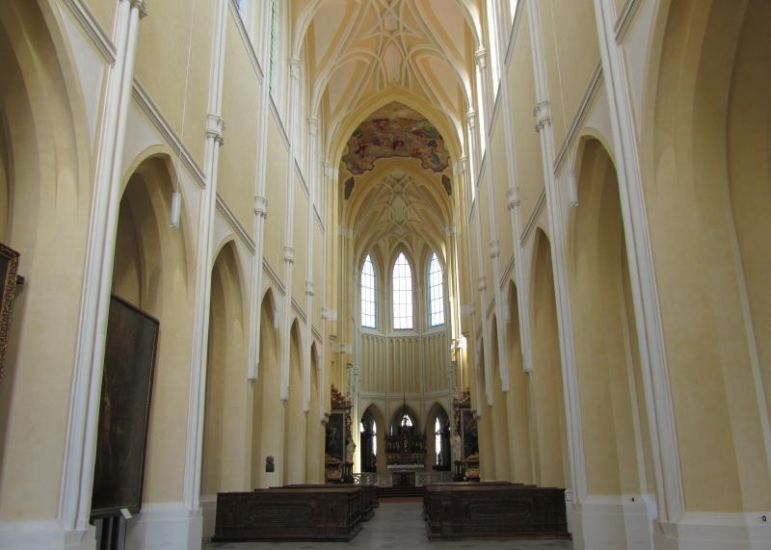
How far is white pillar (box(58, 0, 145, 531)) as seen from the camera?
6140mm

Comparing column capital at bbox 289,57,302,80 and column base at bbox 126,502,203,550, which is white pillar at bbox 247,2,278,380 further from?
column base at bbox 126,502,203,550

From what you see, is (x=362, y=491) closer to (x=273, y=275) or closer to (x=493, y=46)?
(x=273, y=275)

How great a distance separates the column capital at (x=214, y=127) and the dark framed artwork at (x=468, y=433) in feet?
54.9

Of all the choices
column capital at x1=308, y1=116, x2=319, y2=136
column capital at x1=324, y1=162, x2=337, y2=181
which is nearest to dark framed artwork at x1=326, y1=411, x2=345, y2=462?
column capital at x1=324, y1=162, x2=337, y2=181

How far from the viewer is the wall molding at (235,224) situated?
38.7ft

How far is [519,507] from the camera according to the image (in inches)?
445

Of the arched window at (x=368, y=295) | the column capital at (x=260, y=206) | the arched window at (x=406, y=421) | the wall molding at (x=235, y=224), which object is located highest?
the arched window at (x=368, y=295)

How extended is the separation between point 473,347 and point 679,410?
56.7ft

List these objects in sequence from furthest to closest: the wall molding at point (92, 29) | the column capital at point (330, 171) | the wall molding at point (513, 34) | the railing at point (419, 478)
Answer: the railing at point (419, 478)
the column capital at point (330, 171)
the wall molding at point (513, 34)
the wall molding at point (92, 29)

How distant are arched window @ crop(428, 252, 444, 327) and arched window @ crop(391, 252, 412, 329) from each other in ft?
3.98

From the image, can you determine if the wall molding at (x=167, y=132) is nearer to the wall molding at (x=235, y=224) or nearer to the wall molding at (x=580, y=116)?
the wall molding at (x=235, y=224)

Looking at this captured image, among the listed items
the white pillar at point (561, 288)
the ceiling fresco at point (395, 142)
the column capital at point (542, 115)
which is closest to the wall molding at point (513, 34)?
the white pillar at point (561, 288)

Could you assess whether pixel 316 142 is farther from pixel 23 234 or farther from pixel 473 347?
pixel 23 234

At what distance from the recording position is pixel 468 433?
26.0 metres
